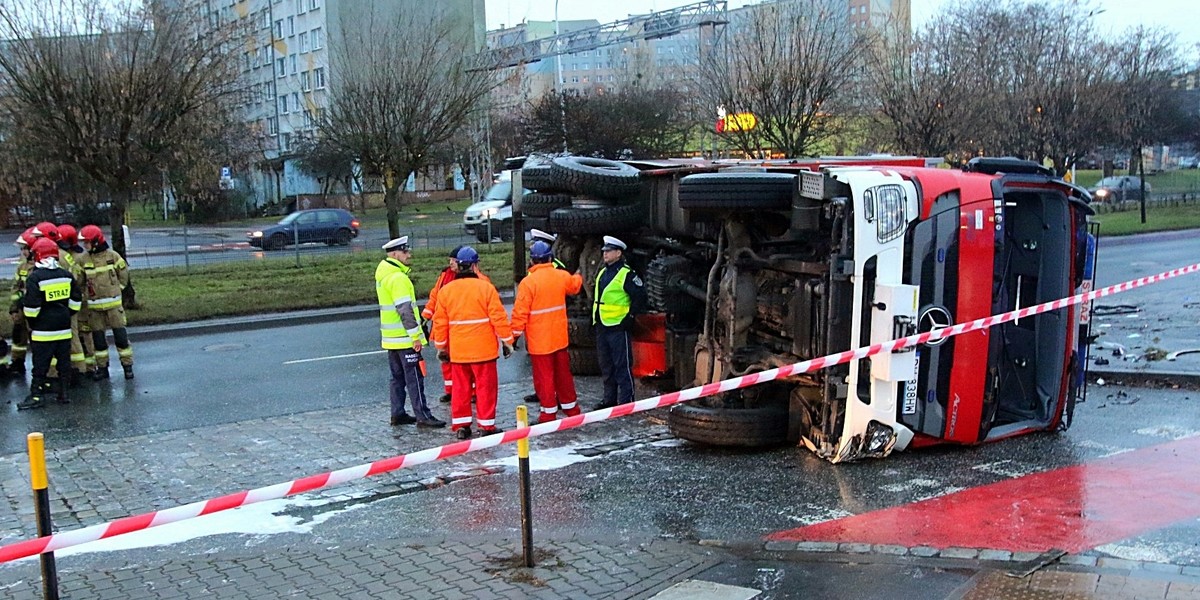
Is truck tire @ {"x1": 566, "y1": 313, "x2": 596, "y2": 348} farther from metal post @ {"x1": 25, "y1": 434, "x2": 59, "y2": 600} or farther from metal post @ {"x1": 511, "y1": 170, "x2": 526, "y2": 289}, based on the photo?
metal post @ {"x1": 25, "y1": 434, "x2": 59, "y2": 600}

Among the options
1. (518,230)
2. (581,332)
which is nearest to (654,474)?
(581,332)

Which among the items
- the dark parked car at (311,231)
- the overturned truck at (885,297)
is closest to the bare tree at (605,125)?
the dark parked car at (311,231)

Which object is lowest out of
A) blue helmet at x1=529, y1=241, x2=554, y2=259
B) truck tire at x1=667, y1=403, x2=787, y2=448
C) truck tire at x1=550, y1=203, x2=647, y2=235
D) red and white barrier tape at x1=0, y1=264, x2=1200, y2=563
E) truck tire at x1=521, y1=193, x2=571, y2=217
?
truck tire at x1=667, y1=403, x2=787, y2=448

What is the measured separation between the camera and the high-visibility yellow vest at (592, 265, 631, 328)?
9.05 meters

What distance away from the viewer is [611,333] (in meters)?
9.19

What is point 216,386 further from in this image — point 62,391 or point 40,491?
point 40,491

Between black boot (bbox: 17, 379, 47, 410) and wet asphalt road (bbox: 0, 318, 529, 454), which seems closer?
wet asphalt road (bbox: 0, 318, 529, 454)

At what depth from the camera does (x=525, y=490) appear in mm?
5547

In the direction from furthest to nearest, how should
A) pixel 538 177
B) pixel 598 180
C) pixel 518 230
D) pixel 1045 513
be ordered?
pixel 518 230 < pixel 538 177 < pixel 598 180 < pixel 1045 513

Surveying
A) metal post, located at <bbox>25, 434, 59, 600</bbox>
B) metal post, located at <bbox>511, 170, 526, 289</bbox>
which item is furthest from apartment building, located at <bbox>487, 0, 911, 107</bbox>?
metal post, located at <bbox>25, 434, 59, 600</bbox>

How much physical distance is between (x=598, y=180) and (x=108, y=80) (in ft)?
30.9

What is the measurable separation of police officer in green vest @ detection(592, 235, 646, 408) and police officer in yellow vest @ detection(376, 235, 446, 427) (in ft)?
4.90

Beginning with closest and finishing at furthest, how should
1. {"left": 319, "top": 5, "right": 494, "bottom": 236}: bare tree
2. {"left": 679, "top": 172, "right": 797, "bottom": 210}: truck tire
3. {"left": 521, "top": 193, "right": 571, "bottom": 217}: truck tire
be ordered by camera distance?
{"left": 679, "top": 172, "right": 797, "bottom": 210}: truck tire
{"left": 521, "top": 193, "right": 571, "bottom": 217}: truck tire
{"left": 319, "top": 5, "right": 494, "bottom": 236}: bare tree

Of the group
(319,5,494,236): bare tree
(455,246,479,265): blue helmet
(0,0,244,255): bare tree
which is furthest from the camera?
(319,5,494,236): bare tree
